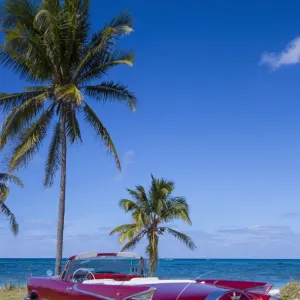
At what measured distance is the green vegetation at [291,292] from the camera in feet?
45.6

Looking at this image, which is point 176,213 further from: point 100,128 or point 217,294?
point 217,294

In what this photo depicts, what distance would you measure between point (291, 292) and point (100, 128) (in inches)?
370

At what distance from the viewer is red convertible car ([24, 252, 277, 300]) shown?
5.84 metres

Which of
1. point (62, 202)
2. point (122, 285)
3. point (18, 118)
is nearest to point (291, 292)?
point (62, 202)

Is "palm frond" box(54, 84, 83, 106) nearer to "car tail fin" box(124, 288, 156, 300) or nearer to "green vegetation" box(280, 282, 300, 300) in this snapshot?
"green vegetation" box(280, 282, 300, 300)

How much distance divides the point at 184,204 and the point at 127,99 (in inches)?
350

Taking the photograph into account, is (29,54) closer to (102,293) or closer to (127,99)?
(127,99)

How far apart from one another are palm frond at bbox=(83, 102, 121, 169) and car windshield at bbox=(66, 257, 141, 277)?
1072 centimetres

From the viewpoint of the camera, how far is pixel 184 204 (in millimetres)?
27516

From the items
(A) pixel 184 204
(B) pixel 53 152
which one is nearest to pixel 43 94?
(B) pixel 53 152

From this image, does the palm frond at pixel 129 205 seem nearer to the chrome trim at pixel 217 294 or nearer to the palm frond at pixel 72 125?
the palm frond at pixel 72 125

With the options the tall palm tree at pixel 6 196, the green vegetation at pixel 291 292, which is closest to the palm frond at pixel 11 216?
the tall palm tree at pixel 6 196

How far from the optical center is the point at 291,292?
14.2m

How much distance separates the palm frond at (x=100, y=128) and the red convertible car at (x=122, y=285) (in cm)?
1023
